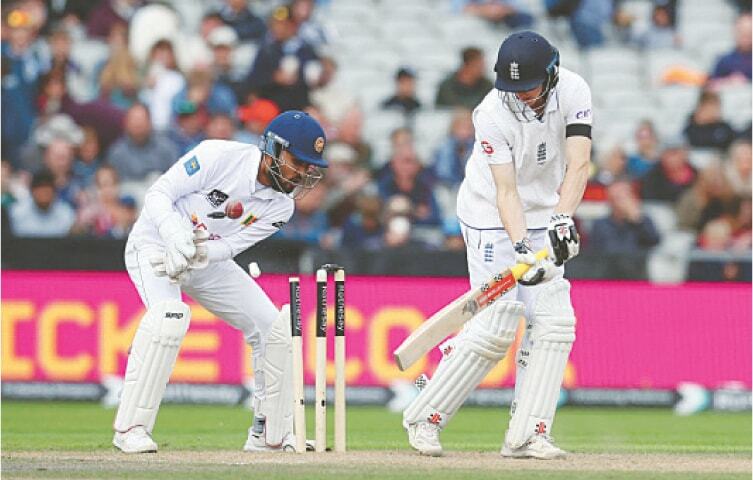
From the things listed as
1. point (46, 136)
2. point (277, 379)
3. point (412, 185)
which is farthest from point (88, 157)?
point (277, 379)

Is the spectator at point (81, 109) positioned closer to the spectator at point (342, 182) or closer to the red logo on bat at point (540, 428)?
the spectator at point (342, 182)

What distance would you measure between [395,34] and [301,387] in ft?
29.6

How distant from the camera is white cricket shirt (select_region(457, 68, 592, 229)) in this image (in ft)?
25.5

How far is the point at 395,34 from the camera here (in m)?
16.7

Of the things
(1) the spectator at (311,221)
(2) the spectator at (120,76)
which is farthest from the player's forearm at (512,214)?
(2) the spectator at (120,76)

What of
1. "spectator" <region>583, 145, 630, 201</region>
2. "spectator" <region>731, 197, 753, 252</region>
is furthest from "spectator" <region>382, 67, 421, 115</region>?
"spectator" <region>731, 197, 753, 252</region>

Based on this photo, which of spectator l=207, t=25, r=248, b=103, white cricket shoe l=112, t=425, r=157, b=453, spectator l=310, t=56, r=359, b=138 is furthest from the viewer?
spectator l=207, t=25, r=248, b=103

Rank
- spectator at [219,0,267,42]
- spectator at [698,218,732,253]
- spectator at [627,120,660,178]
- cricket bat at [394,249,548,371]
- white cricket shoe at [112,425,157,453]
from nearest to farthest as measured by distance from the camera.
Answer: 1. cricket bat at [394,249,548,371]
2. white cricket shoe at [112,425,157,453]
3. spectator at [698,218,732,253]
4. spectator at [627,120,660,178]
5. spectator at [219,0,267,42]

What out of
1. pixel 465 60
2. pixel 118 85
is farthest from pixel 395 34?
pixel 118 85

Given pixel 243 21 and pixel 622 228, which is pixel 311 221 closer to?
pixel 622 228

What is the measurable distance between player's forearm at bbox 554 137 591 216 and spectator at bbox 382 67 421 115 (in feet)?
25.0

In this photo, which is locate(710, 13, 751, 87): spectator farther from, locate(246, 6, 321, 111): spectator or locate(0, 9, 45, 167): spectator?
locate(0, 9, 45, 167): spectator

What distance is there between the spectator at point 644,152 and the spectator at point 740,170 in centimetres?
68

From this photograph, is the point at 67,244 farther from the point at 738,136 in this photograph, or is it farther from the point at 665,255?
the point at 738,136
